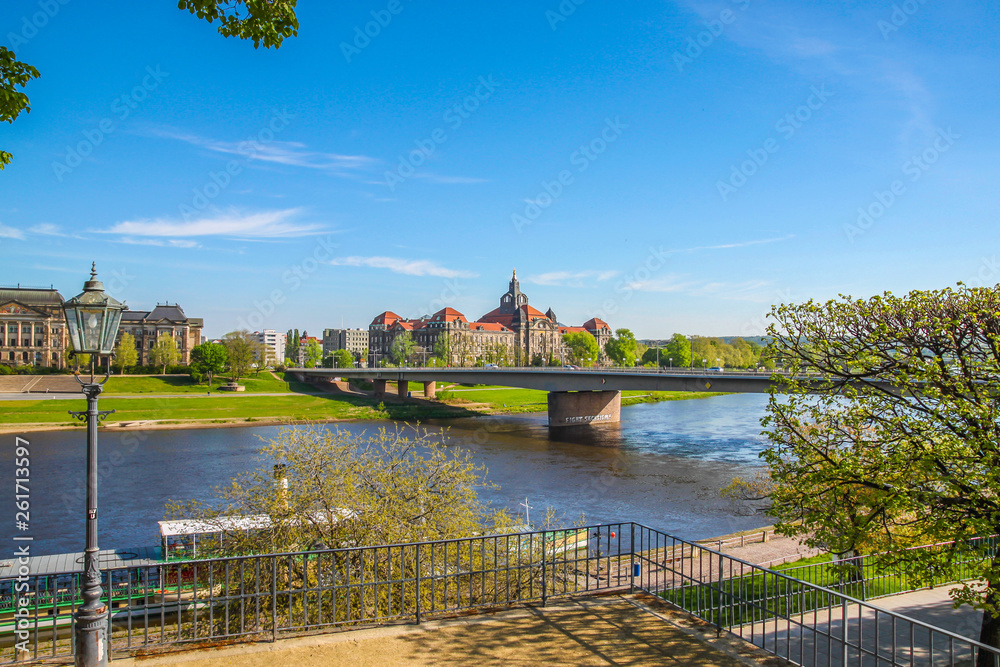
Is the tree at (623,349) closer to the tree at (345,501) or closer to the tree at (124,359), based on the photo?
the tree at (124,359)

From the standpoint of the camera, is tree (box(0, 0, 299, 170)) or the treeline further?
the treeline

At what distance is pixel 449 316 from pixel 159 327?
66914 mm

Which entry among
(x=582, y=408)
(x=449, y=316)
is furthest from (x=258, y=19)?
(x=449, y=316)

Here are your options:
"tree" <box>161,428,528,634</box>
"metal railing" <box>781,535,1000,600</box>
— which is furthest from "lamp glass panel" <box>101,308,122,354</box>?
"metal railing" <box>781,535,1000,600</box>

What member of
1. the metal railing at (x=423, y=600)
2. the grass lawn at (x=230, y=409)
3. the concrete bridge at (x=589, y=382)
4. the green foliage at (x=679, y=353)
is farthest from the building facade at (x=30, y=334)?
the metal railing at (x=423, y=600)

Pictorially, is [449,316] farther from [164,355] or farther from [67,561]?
[67,561]

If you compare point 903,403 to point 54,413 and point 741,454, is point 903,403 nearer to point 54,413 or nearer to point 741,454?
point 741,454

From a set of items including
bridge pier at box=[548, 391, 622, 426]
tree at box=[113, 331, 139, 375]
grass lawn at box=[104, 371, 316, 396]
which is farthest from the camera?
tree at box=[113, 331, 139, 375]

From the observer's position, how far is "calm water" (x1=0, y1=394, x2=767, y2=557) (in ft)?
91.8

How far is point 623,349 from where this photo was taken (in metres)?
137

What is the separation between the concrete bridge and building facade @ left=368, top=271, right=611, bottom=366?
3016 inches

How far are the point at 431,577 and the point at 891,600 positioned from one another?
925 cm

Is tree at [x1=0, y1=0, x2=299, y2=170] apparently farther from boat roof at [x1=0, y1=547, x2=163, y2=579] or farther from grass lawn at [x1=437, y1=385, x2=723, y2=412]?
grass lawn at [x1=437, y1=385, x2=723, y2=412]

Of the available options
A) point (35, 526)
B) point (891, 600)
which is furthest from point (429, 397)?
point (891, 600)
